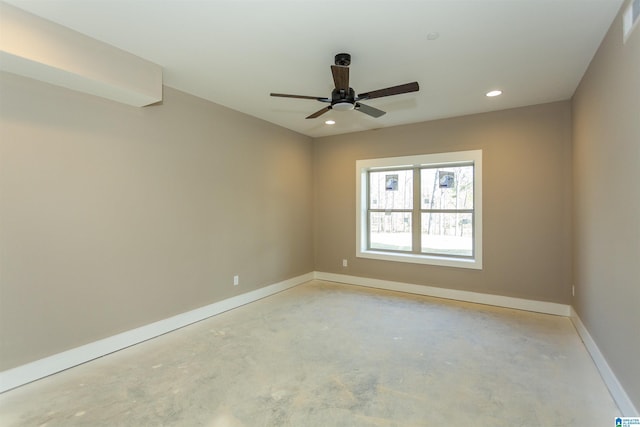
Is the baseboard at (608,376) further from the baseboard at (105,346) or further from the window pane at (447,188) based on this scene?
the baseboard at (105,346)

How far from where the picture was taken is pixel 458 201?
4684 millimetres

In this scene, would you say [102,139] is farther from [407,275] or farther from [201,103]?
[407,275]

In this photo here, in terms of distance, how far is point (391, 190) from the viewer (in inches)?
209

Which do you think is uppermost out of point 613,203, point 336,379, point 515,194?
point 515,194

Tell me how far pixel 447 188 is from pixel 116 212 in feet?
14.6

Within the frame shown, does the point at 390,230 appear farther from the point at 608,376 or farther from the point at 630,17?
the point at 630,17

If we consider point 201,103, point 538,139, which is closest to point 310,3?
point 201,103

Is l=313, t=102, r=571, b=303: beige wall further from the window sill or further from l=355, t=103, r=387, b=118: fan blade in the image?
l=355, t=103, r=387, b=118: fan blade

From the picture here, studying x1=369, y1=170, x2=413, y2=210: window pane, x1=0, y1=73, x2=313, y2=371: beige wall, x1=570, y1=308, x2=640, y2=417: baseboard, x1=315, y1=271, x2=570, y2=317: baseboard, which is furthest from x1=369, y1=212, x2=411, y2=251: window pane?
x1=570, y1=308, x2=640, y2=417: baseboard

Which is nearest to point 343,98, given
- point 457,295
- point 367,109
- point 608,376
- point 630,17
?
point 367,109

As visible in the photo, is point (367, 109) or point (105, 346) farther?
→ point (367, 109)

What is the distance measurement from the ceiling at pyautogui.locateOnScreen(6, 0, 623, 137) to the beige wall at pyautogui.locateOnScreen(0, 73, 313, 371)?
2.04 feet

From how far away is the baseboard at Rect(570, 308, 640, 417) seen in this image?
75.6 inches

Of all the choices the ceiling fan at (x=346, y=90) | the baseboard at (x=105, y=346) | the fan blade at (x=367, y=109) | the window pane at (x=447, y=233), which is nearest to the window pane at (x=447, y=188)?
the window pane at (x=447, y=233)
